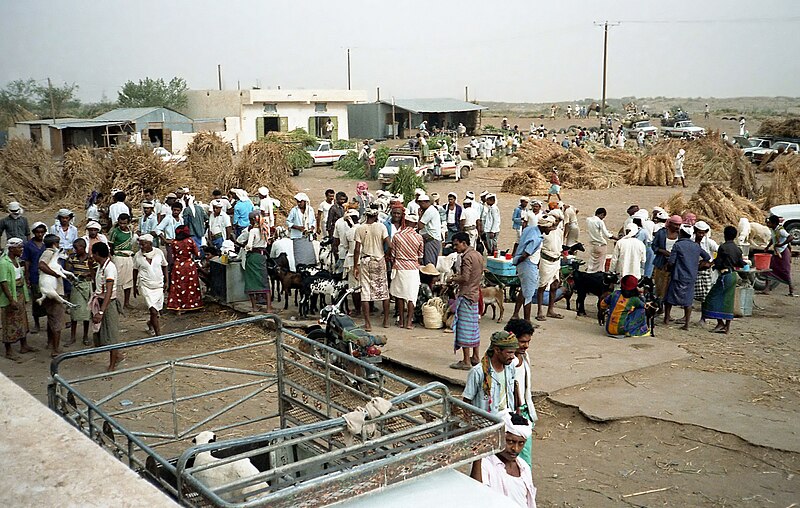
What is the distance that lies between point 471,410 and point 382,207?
10308 mm

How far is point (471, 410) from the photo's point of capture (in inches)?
166

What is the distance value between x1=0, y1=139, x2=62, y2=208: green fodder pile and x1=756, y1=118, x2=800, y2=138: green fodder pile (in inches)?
1232

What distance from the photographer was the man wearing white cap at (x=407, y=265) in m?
10.9

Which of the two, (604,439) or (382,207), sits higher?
(382,207)

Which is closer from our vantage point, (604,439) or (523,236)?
(604,439)

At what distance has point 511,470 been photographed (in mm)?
4973

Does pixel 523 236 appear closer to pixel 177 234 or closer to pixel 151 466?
pixel 177 234

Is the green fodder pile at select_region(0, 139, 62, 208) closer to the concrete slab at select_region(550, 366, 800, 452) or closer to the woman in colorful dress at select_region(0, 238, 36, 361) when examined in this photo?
the woman in colorful dress at select_region(0, 238, 36, 361)

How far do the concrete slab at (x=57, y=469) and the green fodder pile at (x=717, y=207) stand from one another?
18849mm

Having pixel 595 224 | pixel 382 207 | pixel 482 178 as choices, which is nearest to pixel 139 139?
pixel 482 178

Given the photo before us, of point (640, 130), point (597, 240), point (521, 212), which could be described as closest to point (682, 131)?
point (640, 130)

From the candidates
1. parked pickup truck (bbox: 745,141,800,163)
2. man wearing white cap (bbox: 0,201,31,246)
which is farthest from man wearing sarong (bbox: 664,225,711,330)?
parked pickup truck (bbox: 745,141,800,163)

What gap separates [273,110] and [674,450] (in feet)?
131

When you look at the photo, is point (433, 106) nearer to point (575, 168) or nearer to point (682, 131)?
point (682, 131)
